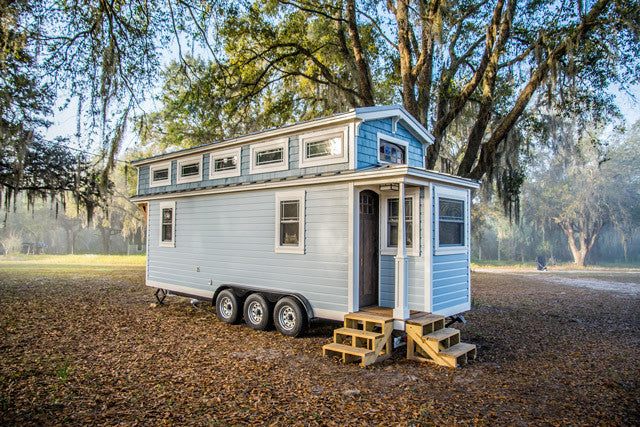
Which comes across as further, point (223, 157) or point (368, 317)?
point (223, 157)

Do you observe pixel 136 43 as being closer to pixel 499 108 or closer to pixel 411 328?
pixel 411 328

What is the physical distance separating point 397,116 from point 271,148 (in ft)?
8.42

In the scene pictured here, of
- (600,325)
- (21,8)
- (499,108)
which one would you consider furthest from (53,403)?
(499,108)

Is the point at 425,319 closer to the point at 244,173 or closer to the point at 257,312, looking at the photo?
the point at 257,312

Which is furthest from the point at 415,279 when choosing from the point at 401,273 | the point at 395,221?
the point at 395,221

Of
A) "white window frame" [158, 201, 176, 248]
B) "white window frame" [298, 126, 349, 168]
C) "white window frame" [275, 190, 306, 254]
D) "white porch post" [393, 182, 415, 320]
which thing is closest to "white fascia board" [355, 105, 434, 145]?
"white window frame" [298, 126, 349, 168]

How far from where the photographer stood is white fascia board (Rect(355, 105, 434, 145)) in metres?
6.98

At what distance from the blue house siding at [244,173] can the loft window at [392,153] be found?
1.09 metres

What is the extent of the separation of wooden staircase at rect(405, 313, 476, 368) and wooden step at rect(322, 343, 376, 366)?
0.69 metres

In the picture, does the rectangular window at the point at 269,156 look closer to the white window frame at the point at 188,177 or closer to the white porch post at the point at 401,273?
the white window frame at the point at 188,177

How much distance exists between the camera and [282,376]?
17.6 feet

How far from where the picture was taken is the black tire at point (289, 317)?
7.27 m

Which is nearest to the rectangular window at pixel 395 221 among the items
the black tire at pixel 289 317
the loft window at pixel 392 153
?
the loft window at pixel 392 153

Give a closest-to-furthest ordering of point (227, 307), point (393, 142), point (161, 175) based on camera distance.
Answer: point (393, 142), point (227, 307), point (161, 175)
